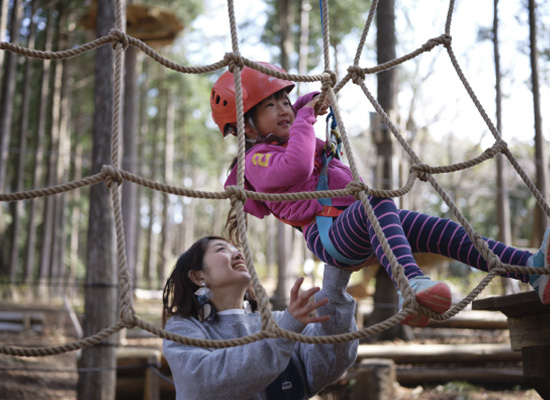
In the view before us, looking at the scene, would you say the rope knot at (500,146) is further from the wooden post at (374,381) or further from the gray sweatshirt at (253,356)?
the wooden post at (374,381)

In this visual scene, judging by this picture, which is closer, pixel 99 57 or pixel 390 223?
pixel 390 223

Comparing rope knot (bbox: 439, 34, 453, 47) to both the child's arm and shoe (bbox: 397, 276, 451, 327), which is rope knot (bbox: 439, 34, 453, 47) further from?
shoe (bbox: 397, 276, 451, 327)

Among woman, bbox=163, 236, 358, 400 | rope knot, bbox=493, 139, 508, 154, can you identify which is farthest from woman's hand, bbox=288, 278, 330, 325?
rope knot, bbox=493, 139, 508, 154

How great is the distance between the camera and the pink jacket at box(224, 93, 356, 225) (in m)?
1.37

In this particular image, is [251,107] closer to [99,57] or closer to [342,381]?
[99,57]

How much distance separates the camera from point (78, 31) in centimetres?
1115

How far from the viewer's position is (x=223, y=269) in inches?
53.4

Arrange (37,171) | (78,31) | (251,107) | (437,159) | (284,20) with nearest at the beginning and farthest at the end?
(251,107)
(284,20)
(37,171)
(78,31)
(437,159)

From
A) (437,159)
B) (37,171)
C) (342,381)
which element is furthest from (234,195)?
(437,159)

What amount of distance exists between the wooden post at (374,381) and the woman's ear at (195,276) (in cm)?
207

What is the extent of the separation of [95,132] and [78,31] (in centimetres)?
909

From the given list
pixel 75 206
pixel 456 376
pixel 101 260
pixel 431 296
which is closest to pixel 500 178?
pixel 456 376

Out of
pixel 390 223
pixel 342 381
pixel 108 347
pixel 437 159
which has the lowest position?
pixel 342 381

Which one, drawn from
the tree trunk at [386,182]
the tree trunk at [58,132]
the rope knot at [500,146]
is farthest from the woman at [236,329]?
the tree trunk at [58,132]
